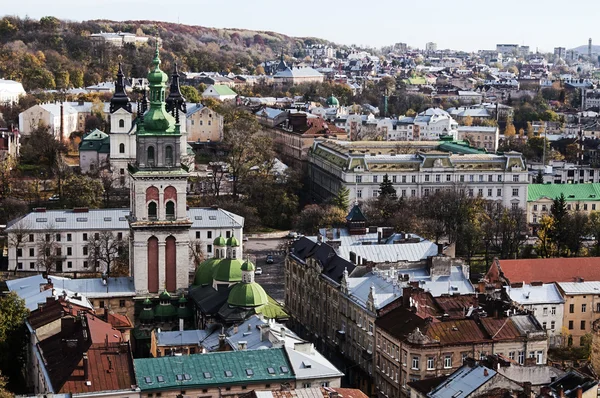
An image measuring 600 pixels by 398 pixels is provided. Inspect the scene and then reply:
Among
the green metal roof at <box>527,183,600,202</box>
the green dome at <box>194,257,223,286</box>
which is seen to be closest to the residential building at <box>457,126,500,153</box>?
the green metal roof at <box>527,183,600,202</box>

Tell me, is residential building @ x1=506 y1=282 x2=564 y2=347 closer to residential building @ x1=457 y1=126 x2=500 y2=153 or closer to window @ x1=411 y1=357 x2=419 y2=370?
window @ x1=411 y1=357 x2=419 y2=370

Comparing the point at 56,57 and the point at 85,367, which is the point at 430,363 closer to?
the point at 85,367

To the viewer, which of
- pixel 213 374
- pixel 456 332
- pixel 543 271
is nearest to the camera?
pixel 213 374

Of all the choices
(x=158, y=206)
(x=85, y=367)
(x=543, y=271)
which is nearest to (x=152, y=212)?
(x=158, y=206)

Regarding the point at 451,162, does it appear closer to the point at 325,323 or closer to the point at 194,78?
the point at 325,323

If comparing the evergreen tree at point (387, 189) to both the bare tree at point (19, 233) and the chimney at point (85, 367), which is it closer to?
the bare tree at point (19, 233)
